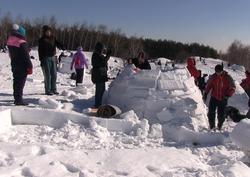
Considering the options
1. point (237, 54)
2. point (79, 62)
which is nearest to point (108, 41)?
point (237, 54)

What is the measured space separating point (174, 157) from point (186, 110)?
7.37ft

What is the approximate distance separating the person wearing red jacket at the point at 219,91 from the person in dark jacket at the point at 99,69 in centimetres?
229

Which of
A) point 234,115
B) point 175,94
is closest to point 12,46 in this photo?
point 175,94

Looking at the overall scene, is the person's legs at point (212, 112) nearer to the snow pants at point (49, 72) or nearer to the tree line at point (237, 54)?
the snow pants at point (49, 72)

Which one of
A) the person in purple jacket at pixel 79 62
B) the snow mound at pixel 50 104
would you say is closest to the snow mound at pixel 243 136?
the snow mound at pixel 50 104

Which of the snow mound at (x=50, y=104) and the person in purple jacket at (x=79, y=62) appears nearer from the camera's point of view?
the snow mound at (x=50, y=104)

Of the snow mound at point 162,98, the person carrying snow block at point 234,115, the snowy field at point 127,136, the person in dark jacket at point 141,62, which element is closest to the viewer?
the snowy field at point 127,136

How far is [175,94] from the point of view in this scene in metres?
9.55

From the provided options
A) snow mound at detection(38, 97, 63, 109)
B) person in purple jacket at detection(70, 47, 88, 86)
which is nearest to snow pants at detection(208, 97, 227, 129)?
snow mound at detection(38, 97, 63, 109)

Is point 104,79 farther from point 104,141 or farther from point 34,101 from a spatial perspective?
point 104,141

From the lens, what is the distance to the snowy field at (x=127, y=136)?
6.28 metres

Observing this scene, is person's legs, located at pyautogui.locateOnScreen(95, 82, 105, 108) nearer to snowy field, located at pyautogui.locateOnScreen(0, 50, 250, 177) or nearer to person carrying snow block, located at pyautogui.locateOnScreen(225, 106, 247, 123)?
snowy field, located at pyautogui.locateOnScreen(0, 50, 250, 177)

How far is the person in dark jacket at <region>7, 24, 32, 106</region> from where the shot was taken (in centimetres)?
898

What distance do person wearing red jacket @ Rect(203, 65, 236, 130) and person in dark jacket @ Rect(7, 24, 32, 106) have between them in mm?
3861
